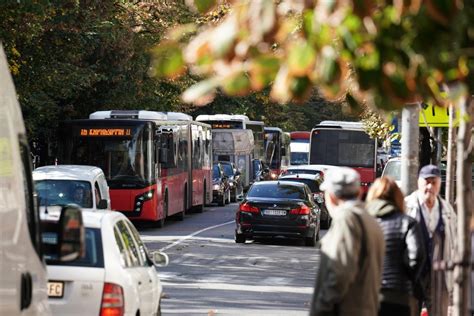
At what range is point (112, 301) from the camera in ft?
36.3

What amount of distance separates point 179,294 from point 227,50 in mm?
15304

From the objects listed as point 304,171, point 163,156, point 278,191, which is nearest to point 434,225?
point 278,191

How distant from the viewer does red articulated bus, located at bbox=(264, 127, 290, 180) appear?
7531cm

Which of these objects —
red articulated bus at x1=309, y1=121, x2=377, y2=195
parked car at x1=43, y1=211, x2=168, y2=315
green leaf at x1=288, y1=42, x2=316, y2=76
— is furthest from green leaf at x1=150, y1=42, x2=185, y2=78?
red articulated bus at x1=309, y1=121, x2=377, y2=195

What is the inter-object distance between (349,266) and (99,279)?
11.2ft

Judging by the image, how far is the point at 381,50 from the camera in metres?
4.86

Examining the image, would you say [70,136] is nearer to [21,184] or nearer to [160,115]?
[160,115]

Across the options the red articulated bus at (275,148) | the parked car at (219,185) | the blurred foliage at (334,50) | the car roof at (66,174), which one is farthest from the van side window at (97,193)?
the red articulated bus at (275,148)

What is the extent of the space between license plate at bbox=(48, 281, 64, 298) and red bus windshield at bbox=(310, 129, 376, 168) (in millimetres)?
40350

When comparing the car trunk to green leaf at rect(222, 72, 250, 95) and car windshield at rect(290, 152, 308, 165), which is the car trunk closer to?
green leaf at rect(222, 72, 250, 95)

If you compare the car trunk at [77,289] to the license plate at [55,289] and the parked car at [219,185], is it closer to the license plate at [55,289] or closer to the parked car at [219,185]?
the license plate at [55,289]

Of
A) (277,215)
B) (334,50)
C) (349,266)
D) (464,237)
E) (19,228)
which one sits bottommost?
(277,215)

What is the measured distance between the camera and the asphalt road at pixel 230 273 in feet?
60.7

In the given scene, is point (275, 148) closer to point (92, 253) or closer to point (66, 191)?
point (66, 191)
